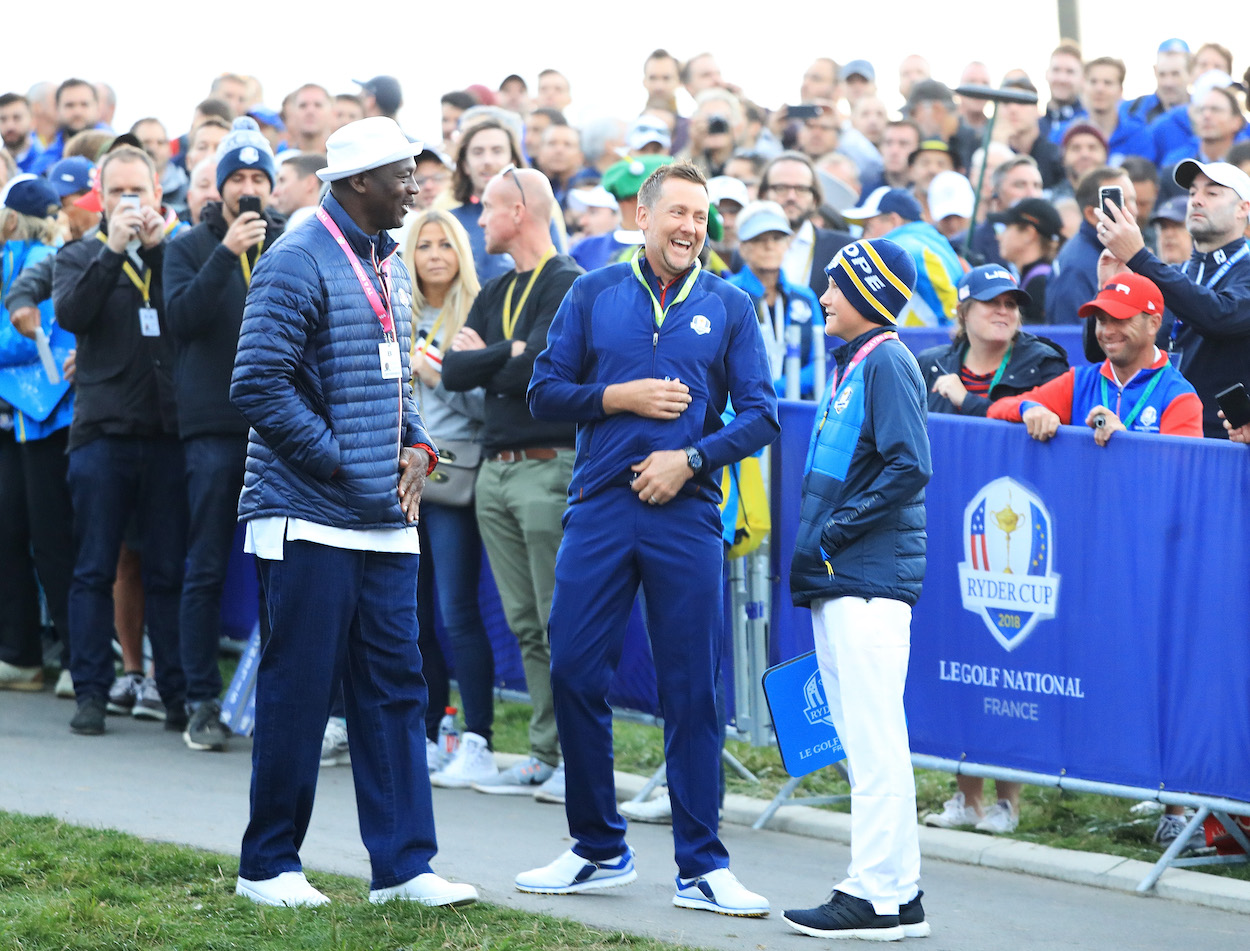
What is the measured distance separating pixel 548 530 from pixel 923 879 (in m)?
2.21

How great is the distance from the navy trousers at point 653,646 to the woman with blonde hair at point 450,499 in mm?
2244

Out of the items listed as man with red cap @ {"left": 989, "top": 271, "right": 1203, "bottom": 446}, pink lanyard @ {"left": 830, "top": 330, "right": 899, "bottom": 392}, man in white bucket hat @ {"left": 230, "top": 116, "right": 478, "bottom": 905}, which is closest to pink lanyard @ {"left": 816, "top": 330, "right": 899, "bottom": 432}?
pink lanyard @ {"left": 830, "top": 330, "right": 899, "bottom": 392}

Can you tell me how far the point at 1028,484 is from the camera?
6.61m

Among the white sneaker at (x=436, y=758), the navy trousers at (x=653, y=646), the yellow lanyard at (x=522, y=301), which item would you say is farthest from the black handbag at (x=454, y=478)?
the navy trousers at (x=653, y=646)

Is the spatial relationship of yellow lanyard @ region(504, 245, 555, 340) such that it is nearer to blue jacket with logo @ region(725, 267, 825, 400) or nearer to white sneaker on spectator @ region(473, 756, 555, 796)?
blue jacket with logo @ region(725, 267, 825, 400)

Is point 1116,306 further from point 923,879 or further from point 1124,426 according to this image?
point 923,879

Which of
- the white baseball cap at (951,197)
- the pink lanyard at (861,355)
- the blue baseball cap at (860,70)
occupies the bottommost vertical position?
the pink lanyard at (861,355)

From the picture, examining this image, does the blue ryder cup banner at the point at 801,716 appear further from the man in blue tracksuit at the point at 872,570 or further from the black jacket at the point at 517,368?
the black jacket at the point at 517,368

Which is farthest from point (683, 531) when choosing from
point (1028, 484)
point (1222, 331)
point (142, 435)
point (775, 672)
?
point (142, 435)

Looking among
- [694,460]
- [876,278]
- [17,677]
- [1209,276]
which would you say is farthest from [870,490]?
[17,677]

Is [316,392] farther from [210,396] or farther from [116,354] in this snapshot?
[116,354]

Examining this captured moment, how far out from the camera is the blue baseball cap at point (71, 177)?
943 cm

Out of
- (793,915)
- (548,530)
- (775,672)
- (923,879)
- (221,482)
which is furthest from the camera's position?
(221,482)

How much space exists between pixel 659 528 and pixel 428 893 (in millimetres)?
1376
